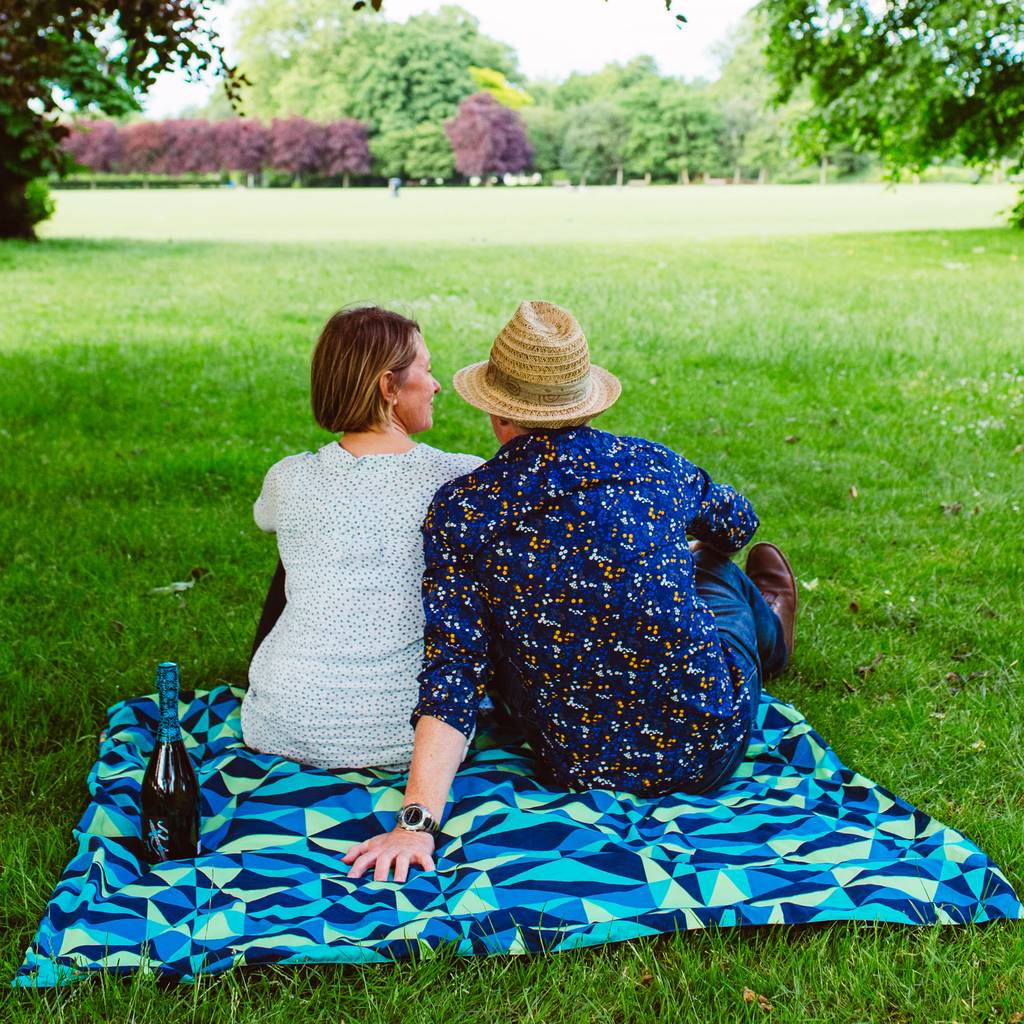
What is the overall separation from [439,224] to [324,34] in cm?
7422

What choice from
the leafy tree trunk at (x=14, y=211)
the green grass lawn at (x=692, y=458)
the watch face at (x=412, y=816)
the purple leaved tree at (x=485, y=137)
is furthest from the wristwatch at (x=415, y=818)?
the purple leaved tree at (x=485, y=137)

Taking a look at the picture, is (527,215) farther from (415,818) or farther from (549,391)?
(415,818)

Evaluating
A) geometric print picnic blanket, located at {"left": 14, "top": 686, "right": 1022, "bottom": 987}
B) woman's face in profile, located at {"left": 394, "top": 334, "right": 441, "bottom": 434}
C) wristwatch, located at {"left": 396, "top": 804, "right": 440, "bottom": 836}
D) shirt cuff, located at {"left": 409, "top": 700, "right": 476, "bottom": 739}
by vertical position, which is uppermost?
woman's face in profile, located at {"left": 394, "top": 334, "right": 441, "bottom": 434}

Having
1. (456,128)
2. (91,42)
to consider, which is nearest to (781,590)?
(91,42)

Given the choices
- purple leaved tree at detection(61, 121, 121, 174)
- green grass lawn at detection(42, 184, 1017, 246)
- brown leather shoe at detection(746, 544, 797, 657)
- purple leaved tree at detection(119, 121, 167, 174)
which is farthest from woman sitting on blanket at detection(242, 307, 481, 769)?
purple leaved tree at detection(119, 121, 167, 174)

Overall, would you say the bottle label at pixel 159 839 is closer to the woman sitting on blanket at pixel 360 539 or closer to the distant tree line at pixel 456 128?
the woman sitting on blanket at pixel 360 539

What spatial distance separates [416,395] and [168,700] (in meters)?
1.05

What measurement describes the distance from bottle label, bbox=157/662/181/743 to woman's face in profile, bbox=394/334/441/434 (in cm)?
93

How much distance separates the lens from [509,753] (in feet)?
11.6

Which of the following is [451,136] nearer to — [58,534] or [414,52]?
[414,52]

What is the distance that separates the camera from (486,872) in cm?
287

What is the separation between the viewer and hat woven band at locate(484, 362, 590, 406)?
2.89 m

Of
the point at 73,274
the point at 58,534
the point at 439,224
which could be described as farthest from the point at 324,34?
the point at 58,534

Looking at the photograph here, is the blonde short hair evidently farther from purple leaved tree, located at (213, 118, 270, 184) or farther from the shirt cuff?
purple leaved tree, located at (213, 118, 270, 184)
